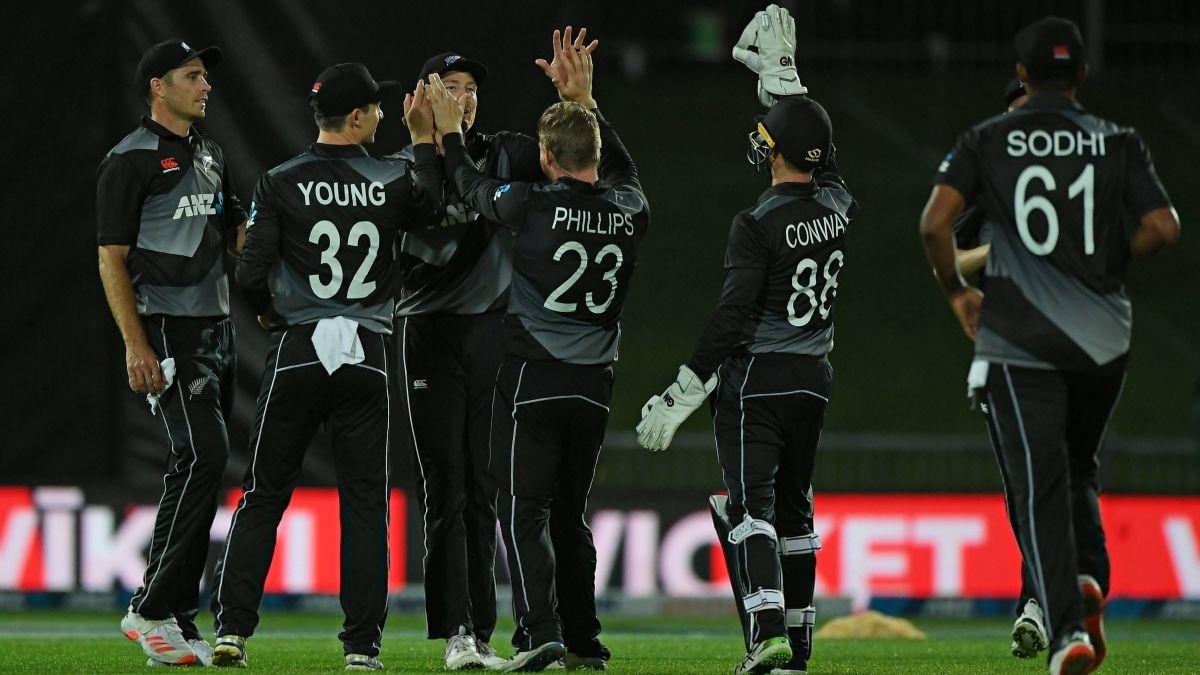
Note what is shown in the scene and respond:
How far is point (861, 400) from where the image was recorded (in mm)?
17719

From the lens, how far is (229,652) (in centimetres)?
674

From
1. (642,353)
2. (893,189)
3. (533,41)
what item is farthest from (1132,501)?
(893,189)

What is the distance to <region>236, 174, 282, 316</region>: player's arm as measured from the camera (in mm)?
6633

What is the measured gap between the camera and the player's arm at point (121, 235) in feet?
23.4

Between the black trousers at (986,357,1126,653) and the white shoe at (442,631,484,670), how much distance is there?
233cm

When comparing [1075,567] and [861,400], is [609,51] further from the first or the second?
[1075,567]

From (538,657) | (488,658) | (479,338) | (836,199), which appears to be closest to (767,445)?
(836,199)

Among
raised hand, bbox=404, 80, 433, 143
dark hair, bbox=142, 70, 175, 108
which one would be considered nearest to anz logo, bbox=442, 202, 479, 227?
raised hand, bbox=404, 80, 433, 143

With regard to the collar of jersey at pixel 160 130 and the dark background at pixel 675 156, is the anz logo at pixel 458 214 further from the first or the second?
the dark background at pixel 675 156

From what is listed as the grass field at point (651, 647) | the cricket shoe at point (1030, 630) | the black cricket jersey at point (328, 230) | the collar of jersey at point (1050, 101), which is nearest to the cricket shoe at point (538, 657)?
the grass field at point (651, 647)

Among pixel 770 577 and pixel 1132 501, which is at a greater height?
pixel 770 577

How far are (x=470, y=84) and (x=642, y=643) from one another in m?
3.44

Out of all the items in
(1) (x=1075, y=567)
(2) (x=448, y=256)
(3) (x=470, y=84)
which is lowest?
(1) (x=1075, y=567)

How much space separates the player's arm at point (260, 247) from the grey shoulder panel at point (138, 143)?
0.83 metres
